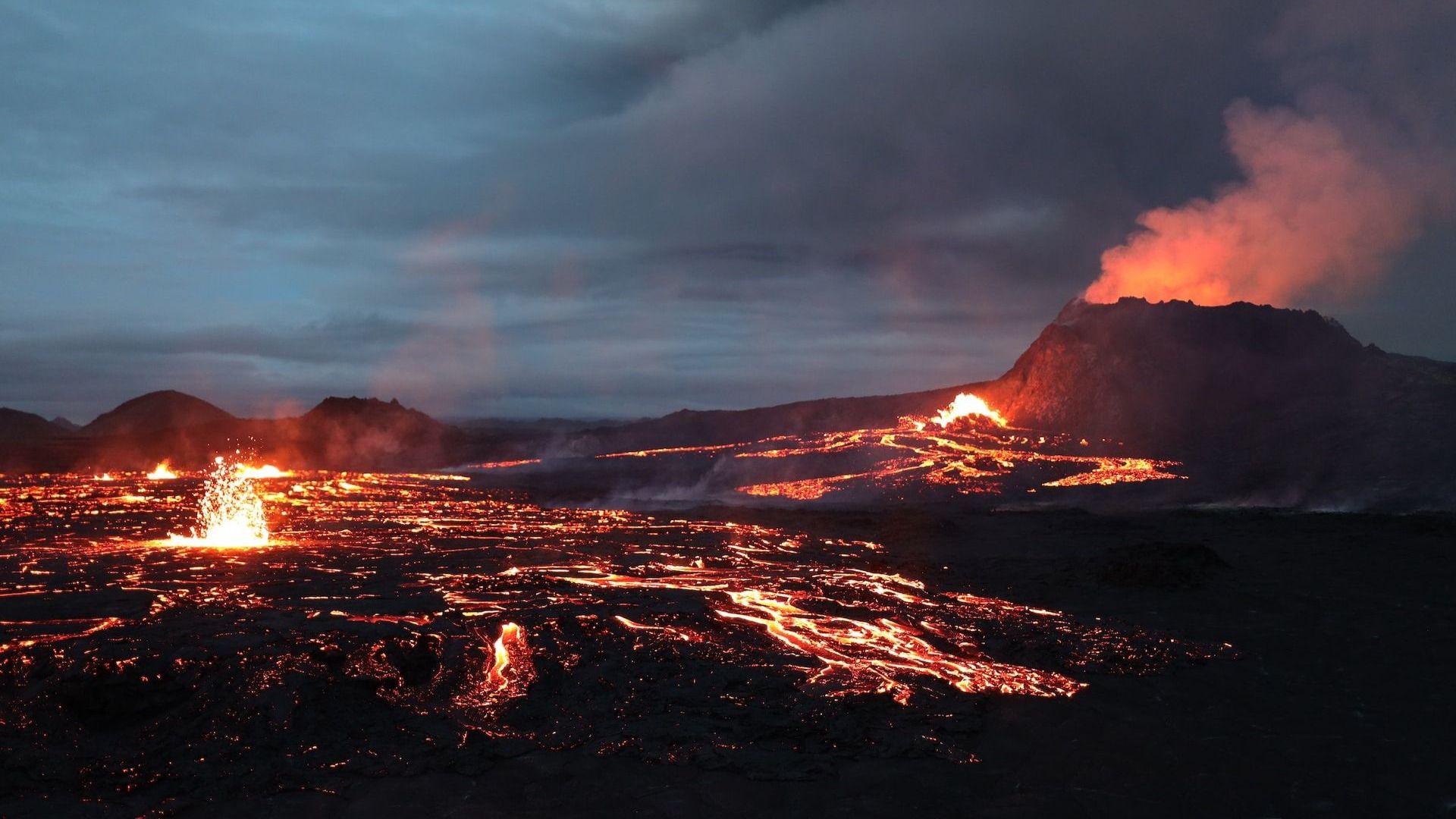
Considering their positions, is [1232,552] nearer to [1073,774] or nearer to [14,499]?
[1073,774]

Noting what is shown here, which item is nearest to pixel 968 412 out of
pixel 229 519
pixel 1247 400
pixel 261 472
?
pixel 1247 400

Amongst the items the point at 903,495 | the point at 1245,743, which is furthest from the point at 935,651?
the point at 903,495

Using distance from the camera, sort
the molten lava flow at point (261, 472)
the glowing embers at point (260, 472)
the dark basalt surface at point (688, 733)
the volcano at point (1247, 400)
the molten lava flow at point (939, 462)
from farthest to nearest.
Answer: the molten lava flow at point (261, 472) < the glowing embers at point (260, 472) < the molten lava flow at point (939, 462) < the volcano at point (1247, 400) < the dark basalt surface at point (688, 733)

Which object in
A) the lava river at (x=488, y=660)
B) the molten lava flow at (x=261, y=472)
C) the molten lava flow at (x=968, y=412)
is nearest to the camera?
the lava river at (x=488, y=660)

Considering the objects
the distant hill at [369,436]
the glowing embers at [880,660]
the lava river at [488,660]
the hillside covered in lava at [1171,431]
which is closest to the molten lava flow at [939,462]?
the hillside covered in lava at [1171,431]

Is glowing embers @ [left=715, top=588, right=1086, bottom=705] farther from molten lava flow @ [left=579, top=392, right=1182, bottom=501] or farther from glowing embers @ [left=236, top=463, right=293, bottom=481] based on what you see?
glowing embers @ [left=236, top=463, right=293, bottom=481]

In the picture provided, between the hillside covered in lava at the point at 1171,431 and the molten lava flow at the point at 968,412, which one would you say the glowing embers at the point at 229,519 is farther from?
the molten lava flow at the point at 968,412

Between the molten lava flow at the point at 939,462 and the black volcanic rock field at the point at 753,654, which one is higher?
the molten lava flow at the point at 939,462
